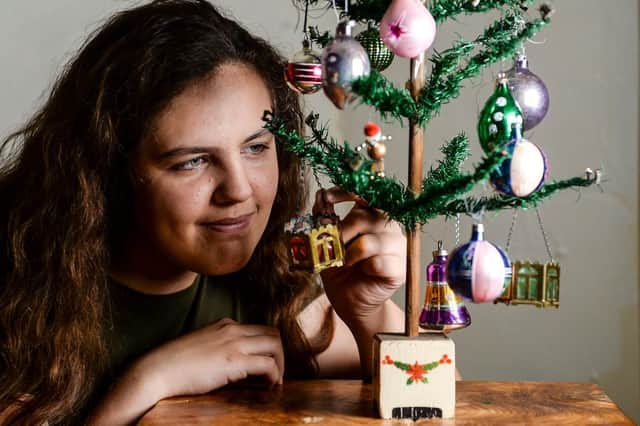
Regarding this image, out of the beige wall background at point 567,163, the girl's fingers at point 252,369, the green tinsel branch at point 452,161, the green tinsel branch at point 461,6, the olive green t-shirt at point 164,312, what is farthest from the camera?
the beige wall background at point 567,163

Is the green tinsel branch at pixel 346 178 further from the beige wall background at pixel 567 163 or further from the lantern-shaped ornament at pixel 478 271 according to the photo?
the beige wall background at pixel 567 163

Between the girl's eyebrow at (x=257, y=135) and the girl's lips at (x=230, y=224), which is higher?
the girl's eyebrow at (x=257, y=135)

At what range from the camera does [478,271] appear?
0.77m

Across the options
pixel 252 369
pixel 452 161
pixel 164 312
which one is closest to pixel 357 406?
pixel 252 369

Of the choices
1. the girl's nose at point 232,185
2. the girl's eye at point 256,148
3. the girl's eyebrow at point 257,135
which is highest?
the girl's eyebrow at point 257,135

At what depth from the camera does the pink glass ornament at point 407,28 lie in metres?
0.78

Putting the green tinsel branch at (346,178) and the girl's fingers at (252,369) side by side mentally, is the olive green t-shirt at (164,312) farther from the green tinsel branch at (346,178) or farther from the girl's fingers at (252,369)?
the green tinsel branch at (346,178)

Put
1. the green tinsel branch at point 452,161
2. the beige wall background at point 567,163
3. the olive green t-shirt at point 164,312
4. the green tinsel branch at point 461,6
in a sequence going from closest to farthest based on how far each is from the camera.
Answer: the green tinsel branch at point 461,6 → the green tinsel branch at point 452,161 → the olive green t-shirt at point 164,312 → the beige wall background at point 567,163

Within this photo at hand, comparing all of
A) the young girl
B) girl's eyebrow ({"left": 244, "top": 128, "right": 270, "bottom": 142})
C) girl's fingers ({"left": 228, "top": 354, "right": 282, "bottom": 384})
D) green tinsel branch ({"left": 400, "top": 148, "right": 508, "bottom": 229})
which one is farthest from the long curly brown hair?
green tinsel branch ({"left": 400, "top": 148, "right": 508, "bottom": 229})

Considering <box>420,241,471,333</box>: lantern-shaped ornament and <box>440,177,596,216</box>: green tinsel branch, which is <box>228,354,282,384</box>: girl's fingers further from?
<box>440,177,596,216</box>: green tinsel branch

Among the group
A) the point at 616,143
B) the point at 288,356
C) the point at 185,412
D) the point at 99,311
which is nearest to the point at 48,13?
the point at 99,311

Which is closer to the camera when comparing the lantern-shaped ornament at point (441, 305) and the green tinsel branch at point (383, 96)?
the green tinsel branch at point (383, 96)

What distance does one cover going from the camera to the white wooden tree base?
33.1 inches

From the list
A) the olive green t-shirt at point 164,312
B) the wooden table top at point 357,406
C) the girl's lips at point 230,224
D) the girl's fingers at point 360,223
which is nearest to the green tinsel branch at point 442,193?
the girl's fingers at point 360,223
